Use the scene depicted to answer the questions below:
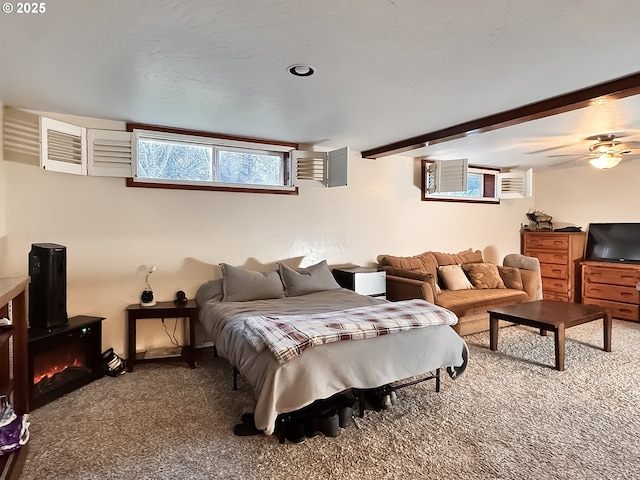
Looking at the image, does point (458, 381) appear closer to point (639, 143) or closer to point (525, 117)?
point (525, 117)

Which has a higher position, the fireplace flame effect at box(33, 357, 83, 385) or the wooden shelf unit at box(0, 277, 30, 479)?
the wooden shelf unit at box(0, 277, 30, 479)

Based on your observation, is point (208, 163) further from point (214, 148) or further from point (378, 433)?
point (378, 433)

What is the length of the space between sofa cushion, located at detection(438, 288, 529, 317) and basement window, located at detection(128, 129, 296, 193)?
7.66ft

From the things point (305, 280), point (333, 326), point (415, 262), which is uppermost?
point (415, 262)

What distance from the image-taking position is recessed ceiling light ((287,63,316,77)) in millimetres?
2352

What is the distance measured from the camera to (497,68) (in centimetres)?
238

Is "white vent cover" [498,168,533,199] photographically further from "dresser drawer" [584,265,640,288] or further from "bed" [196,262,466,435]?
"bed" [196,262,466,435]

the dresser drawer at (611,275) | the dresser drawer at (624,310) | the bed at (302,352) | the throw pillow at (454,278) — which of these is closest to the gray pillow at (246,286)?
the bed at (302,352)

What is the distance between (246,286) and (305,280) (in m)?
0.67

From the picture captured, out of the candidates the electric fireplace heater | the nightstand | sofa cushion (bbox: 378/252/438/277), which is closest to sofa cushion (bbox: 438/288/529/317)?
sofa cushion (bbox: 378/252/438/277)

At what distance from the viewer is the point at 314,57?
87.4 inches

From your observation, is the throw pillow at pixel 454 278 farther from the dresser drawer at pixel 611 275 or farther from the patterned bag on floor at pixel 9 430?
the patterned bag on floor at pixel 9 430

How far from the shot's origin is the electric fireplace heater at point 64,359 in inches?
109

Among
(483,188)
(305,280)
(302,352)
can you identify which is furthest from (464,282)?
(302,352)
